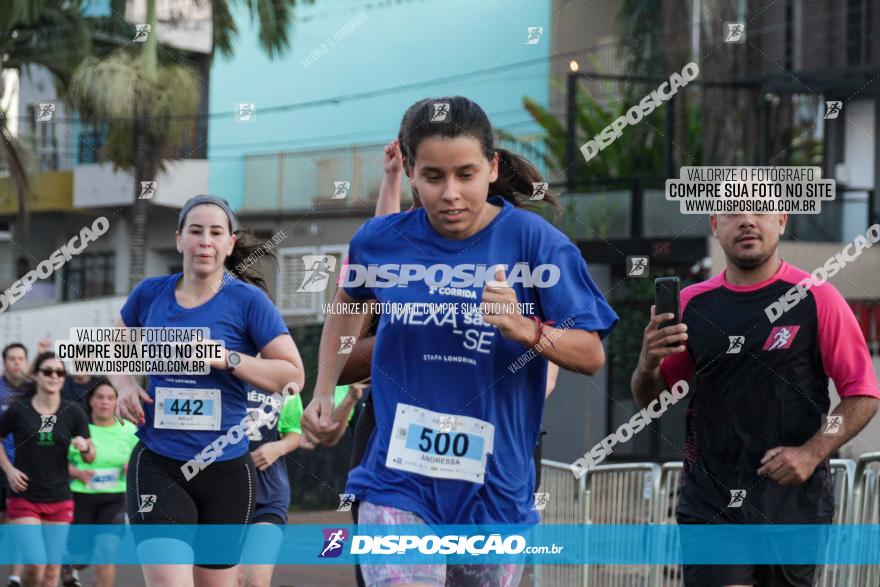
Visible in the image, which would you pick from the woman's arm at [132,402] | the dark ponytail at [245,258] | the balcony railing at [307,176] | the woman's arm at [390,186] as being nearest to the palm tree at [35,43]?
the balcony railing at [307,176]

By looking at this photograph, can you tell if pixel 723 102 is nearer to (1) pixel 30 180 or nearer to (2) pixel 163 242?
(2) pixel 163 242

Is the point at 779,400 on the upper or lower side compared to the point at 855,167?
lower

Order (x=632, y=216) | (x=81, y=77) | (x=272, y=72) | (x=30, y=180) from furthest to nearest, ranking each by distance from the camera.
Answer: (x=272, y=72) < (x=30, y=180) < (x=81, y=77) < (x=632, y=216)

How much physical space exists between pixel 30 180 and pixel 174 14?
9.90ft

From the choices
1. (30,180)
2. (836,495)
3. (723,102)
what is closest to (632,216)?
(723,102)

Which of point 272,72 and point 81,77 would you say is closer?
point 81,77

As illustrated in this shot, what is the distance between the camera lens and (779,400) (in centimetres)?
495

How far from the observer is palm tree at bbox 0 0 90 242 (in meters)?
19.3

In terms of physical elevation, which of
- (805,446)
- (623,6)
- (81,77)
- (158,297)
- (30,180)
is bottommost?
(805,446)

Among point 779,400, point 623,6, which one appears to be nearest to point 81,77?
point 623,6

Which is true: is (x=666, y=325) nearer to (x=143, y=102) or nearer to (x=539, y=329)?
(x=539, y=329)

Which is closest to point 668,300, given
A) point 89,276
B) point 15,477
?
point 15,477

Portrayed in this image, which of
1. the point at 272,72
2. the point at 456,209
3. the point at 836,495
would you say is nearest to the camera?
the point at 456,209

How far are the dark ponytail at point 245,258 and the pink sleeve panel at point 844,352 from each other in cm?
249
